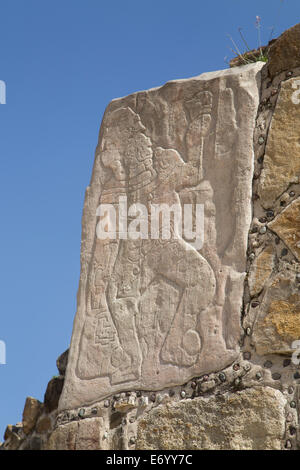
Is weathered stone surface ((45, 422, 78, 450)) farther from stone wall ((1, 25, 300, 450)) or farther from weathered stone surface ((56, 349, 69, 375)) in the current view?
weathered stone surface ((56, 349, 69, 375))

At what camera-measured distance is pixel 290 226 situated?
3.48 m

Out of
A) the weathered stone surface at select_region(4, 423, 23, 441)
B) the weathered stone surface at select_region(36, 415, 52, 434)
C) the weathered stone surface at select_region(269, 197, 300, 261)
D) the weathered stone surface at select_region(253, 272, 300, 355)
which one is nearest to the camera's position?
the weathered stone surface at select_region(253, 272, 300, 355)

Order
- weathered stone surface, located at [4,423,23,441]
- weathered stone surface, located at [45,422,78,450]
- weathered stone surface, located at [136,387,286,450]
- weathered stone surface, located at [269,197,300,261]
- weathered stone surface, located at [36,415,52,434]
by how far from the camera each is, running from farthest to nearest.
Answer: weathered stone surface, located at [4,423,23,441]
weathered stone surface, located at [36,415,52,434]
weathered stone surface, located at [45,422,78,450]
weathered stone surface, located at [269,197,300,261]
weathered stone surface, located at [136,387,286,450]

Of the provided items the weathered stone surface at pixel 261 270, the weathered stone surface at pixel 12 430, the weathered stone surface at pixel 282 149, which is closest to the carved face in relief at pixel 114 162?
the weathered stone surface at pixel 282 149

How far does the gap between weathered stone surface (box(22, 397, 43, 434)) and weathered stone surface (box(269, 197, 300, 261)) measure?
5.62 feet

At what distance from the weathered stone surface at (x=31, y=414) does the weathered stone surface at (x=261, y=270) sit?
150 cm

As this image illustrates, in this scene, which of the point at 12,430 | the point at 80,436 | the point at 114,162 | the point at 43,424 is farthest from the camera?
the point at 12,430

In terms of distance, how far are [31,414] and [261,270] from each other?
64.1 inches

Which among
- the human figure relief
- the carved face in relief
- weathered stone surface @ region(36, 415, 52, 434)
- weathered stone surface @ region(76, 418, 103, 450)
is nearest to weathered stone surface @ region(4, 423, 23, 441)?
weathered stone surface @ region(36, 415, 52, 434)

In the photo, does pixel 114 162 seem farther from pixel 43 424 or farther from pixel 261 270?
pixel 43 424

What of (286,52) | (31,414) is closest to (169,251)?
(286,52)

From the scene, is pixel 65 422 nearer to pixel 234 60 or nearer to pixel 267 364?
pixel 267 364

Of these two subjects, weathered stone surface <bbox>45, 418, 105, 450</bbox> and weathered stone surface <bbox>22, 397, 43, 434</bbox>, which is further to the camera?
weathered stone surface <bbox>22, 397, 43, 434</bbox>

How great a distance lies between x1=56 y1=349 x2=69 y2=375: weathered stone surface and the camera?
14.3 feet
